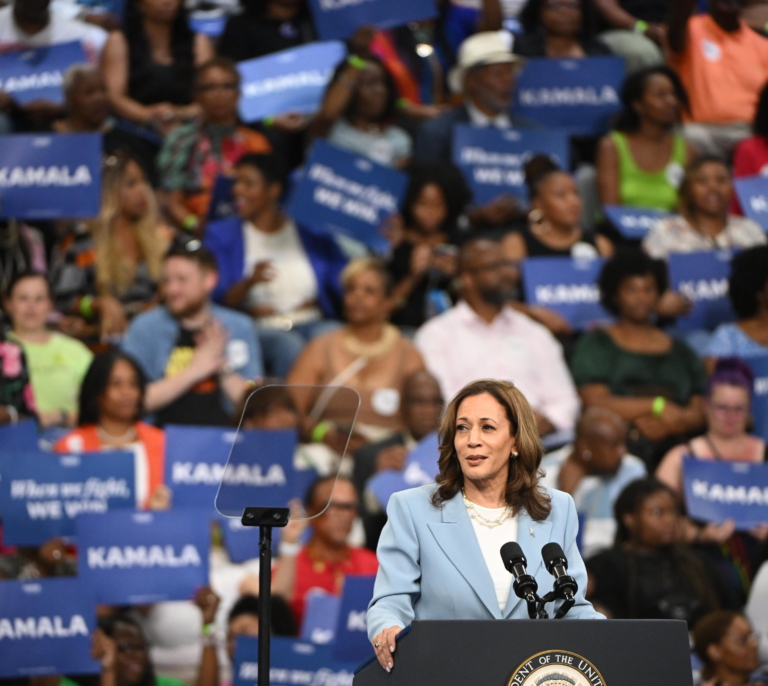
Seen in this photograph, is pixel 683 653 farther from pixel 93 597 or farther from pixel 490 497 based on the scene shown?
pixel 93 597

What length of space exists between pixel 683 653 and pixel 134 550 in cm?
301

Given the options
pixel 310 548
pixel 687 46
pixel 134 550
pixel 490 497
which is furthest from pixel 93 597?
pixel 687 46

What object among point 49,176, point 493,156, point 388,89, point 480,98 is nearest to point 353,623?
point 49,176

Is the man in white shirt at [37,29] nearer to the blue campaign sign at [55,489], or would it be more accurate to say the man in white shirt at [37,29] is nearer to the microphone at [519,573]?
the blue campaign sign at [55,489]

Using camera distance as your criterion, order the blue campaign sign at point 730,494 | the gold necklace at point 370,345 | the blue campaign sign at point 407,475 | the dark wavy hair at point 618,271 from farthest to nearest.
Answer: the dark wavy hair at point 618,271 < the gold necklace at point 370,345 < the blue campaign sign at point 730,494 < the blue campaign sign at point 407,475

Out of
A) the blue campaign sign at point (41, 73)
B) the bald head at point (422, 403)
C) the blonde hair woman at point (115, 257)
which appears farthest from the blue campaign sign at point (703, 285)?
the blue campaign sign at point (41, 73)

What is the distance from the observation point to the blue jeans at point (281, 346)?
5992mm

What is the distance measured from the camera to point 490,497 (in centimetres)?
275

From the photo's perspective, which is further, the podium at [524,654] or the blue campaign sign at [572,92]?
the blue campaign sign at [572,92]

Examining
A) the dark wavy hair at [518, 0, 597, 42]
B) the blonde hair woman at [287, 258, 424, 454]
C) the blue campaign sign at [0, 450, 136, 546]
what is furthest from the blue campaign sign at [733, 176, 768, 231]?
the blue campaign sign at [0, 450, 136, 546]

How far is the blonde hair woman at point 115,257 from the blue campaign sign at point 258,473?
2852mm

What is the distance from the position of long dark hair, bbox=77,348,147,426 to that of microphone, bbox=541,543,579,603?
126 inches

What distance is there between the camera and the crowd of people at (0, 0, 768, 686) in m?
5.32

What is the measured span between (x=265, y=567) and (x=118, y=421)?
2905 millimetres
